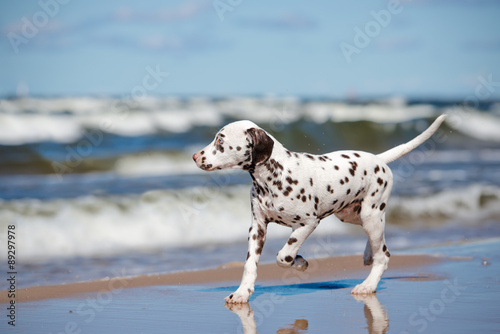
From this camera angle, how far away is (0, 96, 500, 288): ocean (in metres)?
10.7

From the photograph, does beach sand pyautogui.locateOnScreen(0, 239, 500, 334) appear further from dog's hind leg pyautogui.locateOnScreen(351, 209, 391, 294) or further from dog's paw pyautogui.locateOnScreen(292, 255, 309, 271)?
dog's paw pyautogui.locateOnScreen(292, 255, 309, 271)

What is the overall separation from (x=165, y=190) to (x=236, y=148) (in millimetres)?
9200

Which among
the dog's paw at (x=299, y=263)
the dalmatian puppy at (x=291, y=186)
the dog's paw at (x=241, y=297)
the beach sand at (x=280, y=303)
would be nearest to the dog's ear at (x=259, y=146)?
the dalmatian puppy at (x=291, y=186)

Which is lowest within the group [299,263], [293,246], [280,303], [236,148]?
[280,303]

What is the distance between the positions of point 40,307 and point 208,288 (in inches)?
62.4

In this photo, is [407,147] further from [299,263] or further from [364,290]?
[299,263]

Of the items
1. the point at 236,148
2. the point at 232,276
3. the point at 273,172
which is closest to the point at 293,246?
the point at 273,172

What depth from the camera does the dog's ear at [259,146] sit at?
6.30m

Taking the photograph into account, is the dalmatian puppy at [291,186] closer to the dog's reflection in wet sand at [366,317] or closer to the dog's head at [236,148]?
the dog's head at [236,148]

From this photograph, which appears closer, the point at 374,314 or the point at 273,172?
the point at 374,314

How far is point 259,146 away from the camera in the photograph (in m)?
6.30

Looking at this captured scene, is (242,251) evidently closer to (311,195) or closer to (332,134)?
(311,195)
